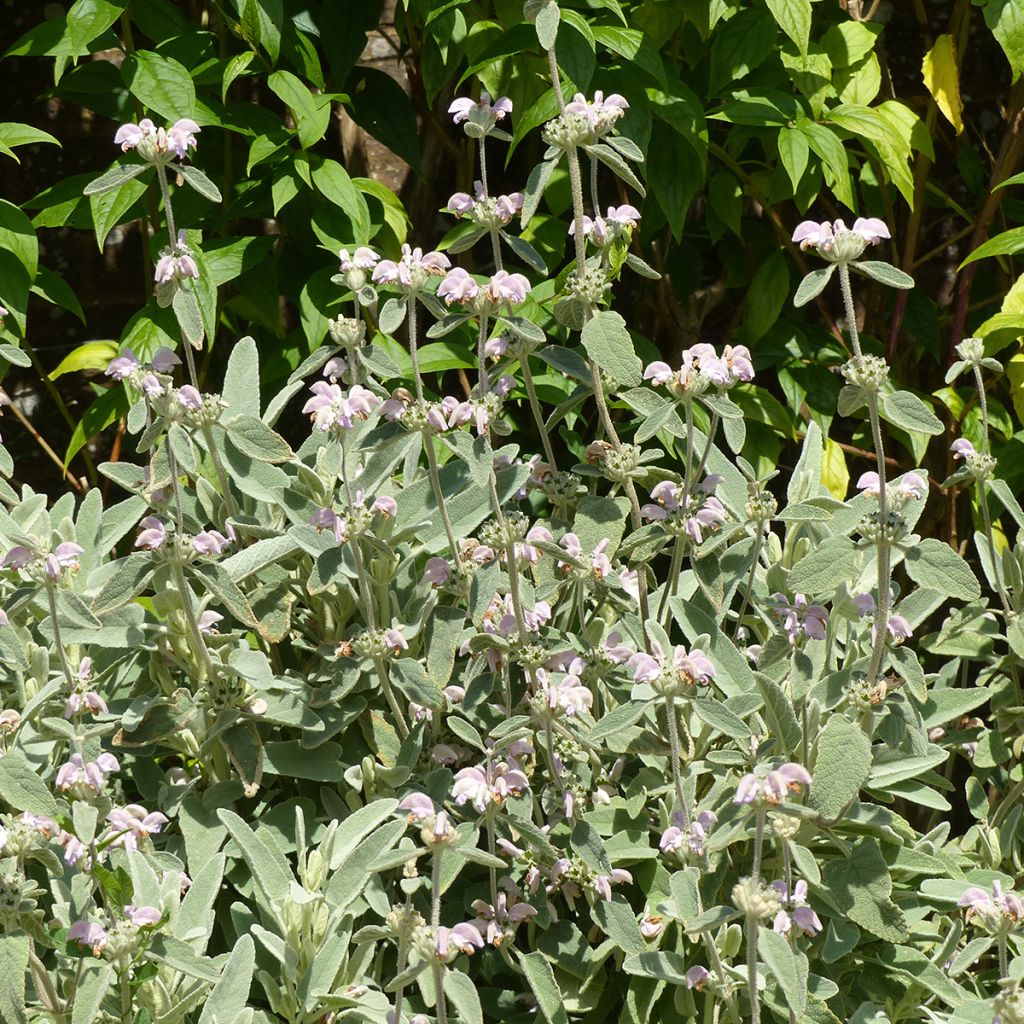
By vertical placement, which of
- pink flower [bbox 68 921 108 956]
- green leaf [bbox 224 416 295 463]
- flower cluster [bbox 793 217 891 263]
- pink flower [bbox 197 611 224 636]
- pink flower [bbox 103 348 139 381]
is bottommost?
pink flower [bbox 68 921 108 956]

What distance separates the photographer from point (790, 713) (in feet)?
4.89

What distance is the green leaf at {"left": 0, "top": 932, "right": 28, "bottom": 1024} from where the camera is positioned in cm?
126

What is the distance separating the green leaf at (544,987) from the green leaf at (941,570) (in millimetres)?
585

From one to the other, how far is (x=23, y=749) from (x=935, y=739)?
1.21 m

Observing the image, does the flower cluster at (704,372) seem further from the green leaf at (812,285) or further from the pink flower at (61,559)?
the pink flower at (61,559)

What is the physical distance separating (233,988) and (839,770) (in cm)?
65

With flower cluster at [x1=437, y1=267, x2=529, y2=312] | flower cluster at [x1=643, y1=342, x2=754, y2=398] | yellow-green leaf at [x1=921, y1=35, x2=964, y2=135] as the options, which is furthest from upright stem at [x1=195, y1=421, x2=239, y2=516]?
yellow-green leaf at [x1=921, y1=35, x2=964, y2=135]

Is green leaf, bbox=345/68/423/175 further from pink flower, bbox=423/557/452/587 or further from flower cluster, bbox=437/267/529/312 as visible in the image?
pink flower, bbox=423/557/452/587

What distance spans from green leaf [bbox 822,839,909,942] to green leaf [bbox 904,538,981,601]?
293 millimetres

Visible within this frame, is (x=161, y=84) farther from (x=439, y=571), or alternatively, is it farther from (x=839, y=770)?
(x=839, y=770)

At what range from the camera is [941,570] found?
1.47 meters

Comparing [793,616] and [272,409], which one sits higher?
[272,409]

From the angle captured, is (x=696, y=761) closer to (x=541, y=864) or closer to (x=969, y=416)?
(x=541, y=864)

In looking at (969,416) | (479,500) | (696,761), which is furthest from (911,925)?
(969,416)
